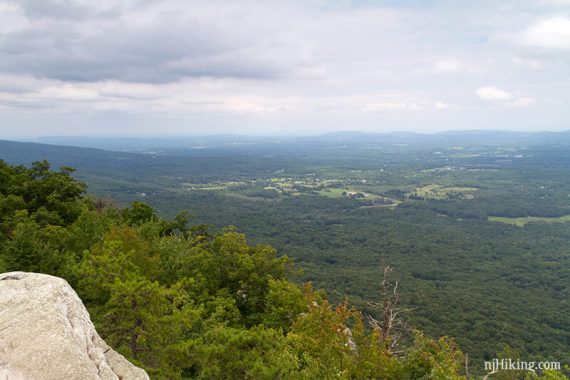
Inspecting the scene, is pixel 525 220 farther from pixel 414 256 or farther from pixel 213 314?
pixel 213 314

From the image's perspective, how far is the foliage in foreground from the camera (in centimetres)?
1270

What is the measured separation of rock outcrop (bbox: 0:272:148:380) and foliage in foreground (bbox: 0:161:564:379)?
3.65m

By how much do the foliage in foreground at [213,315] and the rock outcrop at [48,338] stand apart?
3649 millimetres

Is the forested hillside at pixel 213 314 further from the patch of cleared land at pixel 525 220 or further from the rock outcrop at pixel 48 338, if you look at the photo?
the patch of cleared land at pixel 525 220

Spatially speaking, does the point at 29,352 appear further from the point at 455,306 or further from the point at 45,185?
the point at 455,306

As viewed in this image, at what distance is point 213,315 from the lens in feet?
56.5

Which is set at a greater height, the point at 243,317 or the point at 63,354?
the point at 63,354

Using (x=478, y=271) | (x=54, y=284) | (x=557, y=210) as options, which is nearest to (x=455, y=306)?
(x=478, y=271)

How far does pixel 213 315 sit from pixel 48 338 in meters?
10.3

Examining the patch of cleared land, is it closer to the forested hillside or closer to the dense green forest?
the dense green forest

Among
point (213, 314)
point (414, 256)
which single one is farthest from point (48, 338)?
point (414, 256)

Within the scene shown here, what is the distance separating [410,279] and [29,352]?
10513cm

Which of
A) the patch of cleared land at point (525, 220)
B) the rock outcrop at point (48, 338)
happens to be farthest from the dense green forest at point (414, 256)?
the rock outcrop at point (48, 338)

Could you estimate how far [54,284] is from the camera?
8836 millimetres
